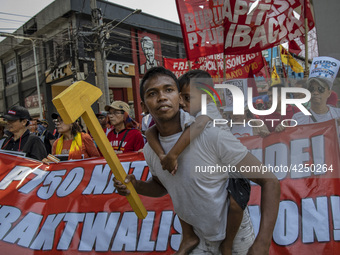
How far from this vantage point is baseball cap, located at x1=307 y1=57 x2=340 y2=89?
3.03m

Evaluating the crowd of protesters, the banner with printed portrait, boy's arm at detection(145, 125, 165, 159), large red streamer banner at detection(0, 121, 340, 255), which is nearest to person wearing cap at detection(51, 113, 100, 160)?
the crowd of protesters

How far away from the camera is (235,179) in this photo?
1.38 meters

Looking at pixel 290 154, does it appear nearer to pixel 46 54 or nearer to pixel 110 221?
pixel 110 221

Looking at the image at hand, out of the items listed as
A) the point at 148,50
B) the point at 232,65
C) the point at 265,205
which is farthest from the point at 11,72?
the point at 265,205

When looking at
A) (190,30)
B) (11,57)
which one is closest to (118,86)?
(11,57)

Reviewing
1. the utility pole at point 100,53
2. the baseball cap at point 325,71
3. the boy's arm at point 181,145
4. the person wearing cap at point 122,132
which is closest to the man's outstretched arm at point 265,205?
the boy's arm at point 181,145

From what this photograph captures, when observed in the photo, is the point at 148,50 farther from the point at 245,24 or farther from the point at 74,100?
the point at 74,100

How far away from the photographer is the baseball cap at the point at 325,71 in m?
3.03

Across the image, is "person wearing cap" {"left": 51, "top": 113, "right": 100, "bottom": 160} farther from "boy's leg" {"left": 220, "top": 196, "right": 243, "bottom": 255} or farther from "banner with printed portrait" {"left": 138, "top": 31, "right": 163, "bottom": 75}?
"banner with printed portrait" {"left": 138, "top": 31, "right": 163, "bottom": 75}

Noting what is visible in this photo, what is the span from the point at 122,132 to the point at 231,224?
9.00ft

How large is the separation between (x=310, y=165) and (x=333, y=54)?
1.59 metres

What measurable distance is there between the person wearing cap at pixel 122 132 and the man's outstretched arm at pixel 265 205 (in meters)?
2.52

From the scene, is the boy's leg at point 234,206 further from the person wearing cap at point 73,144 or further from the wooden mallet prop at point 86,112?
the person wearing cap at point 73,144

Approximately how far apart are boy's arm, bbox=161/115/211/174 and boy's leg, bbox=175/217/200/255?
364mm
